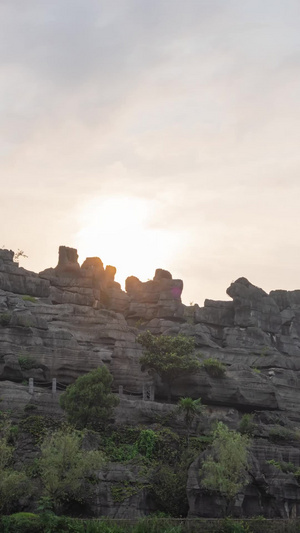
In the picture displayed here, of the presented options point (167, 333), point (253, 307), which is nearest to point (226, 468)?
point (167, 333)

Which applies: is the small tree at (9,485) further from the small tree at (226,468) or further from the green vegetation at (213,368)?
the green vegetation at (213,368)

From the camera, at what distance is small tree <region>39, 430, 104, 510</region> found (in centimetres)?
5688

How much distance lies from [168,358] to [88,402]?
51.1 ft

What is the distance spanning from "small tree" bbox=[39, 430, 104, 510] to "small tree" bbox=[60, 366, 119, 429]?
342 inches

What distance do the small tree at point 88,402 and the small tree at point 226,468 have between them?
11984 mm

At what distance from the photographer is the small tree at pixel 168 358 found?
8275 cm

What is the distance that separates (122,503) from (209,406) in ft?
89.6

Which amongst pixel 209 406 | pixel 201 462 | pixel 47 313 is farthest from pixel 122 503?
pixel 47 313

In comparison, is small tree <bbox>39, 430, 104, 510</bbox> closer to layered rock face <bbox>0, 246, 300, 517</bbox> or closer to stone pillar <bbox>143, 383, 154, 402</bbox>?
layered rock face <bbox>0, 246, 300, 517</bbox>

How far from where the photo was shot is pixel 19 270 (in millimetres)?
109875

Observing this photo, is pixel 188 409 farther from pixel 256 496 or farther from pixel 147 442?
pixel 256 496

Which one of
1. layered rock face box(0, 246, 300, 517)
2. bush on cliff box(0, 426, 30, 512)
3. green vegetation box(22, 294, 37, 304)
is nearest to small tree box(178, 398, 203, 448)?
layered rock face box(0, 246, 300, 517)

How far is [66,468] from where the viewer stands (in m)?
58.5

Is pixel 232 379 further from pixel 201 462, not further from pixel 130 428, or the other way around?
pixel 201 462
